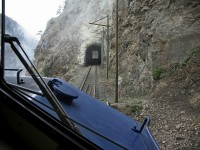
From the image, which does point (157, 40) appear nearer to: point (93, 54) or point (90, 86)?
point (90, 86)

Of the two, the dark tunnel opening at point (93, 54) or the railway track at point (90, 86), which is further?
the dark tunnel opening at point (93, 54)

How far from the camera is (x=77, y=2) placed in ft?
170

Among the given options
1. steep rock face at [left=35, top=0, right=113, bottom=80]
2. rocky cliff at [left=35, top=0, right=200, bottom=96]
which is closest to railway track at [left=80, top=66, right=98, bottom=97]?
rocky cliff at [left=35, top=0, right=200, bottom=96]

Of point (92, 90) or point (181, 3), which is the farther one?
point (92, 90)

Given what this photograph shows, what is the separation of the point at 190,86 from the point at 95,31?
27.0 metres

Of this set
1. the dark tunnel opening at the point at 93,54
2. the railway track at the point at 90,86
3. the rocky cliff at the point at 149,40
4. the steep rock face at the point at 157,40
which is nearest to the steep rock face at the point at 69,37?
the rocky cliff at the point at 149,40

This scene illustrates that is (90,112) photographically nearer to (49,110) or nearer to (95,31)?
(49,110)

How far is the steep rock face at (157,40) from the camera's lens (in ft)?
56.3

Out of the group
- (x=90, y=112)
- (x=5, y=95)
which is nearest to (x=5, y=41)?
(x=5, y=95)

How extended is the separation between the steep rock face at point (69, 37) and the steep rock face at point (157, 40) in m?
11.8

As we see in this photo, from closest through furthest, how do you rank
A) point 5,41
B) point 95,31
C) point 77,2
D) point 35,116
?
1. point 35,116
2. point 5,41
3. point 95,31
4. point 77,2

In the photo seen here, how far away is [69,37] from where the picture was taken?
44.0 meters

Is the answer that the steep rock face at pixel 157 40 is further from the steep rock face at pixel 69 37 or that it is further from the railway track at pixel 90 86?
the steep rock face at pixel 69 37

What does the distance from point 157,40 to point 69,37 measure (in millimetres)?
26164
